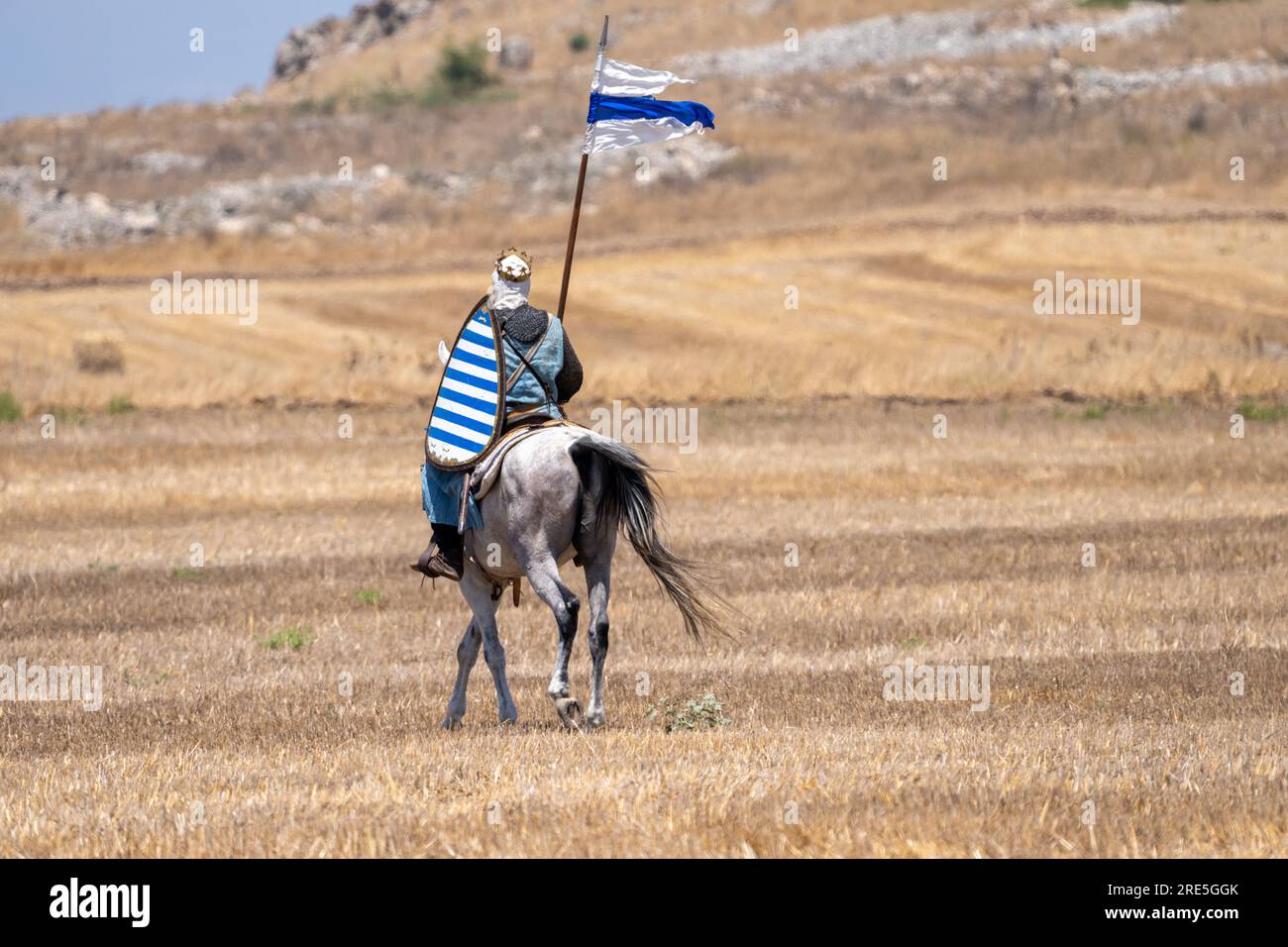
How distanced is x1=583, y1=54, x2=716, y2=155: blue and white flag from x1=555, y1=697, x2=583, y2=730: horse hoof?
4.37 meters

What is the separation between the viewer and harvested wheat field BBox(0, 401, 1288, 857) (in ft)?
26.4

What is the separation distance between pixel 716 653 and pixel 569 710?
3.77m

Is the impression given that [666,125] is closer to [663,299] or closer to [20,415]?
[20,415]

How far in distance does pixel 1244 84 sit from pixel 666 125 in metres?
57.1

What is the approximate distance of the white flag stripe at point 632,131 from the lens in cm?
1320

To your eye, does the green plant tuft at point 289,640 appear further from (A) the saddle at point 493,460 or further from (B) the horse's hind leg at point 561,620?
(B) the horse's hind leg at point 561,620

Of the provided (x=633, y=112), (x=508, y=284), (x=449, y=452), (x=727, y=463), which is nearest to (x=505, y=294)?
(x=508, y=284)

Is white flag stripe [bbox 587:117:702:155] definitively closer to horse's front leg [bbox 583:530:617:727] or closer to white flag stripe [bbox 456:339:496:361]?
white flag stripe [bbox 456:339:496:361]

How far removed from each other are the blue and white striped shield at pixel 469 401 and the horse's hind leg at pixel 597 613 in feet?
2.99

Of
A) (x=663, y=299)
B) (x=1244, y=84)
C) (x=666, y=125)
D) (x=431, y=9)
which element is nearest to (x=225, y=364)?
(x=663, y=299)

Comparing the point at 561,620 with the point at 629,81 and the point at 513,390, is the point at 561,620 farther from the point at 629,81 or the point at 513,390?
the point at 629,81

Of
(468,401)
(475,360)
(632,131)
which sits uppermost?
(632,131)

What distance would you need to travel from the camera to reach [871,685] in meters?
12.6

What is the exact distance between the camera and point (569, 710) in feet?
35.3
